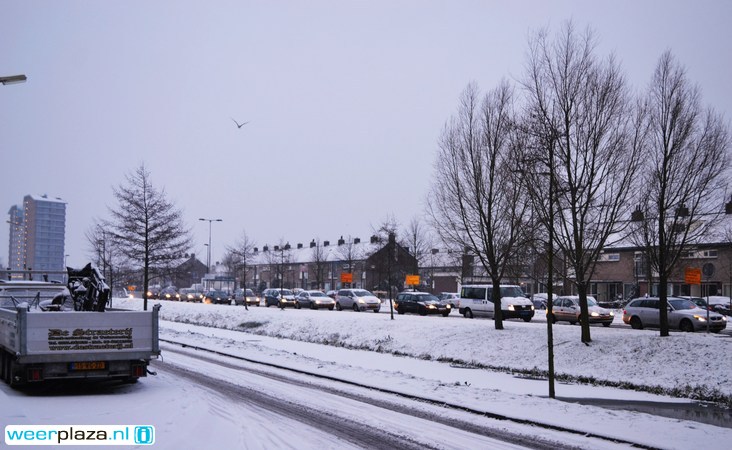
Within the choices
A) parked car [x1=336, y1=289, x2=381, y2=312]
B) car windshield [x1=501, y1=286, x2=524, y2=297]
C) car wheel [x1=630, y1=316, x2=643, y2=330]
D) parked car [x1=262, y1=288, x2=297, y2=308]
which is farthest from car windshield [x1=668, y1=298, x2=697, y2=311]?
parked car [x1=262, y1=288, x2=297, y2=308]

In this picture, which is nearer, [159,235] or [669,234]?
[669,234]

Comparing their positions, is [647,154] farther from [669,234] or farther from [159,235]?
[159,235]

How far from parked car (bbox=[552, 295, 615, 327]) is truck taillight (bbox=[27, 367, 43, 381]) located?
1061 inches

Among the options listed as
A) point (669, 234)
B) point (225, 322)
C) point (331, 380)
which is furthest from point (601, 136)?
point (225, 322)

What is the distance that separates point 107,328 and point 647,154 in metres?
16.8

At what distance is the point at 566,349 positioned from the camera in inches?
808

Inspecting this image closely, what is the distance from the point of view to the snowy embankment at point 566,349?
54.7 ft

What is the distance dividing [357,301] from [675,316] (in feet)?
81.0

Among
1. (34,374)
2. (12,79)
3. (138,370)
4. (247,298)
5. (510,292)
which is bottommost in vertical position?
(247,298)

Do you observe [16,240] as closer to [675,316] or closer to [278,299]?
[278,299]

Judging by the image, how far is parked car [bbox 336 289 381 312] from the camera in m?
47.2

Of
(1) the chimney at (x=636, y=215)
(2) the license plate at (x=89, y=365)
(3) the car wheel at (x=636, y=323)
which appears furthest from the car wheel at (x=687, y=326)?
(2) the license plate at (x=89, y=365)

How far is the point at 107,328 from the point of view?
42.6 feet

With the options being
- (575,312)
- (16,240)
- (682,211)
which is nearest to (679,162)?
(682,211)
